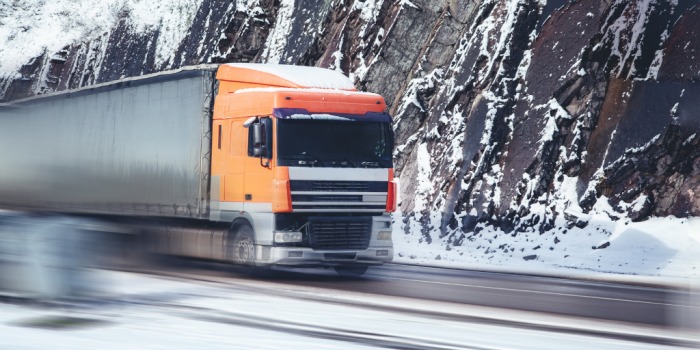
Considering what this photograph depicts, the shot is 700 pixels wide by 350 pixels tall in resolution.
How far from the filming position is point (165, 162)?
14.2 meters

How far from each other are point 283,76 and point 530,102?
10463 mm

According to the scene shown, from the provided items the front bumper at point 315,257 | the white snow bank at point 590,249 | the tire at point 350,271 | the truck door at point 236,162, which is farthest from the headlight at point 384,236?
the white snow bank at point 590,249

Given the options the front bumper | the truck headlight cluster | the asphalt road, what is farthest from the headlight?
the truck headlight cluster

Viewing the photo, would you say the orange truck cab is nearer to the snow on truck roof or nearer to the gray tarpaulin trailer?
the snow on truck roof

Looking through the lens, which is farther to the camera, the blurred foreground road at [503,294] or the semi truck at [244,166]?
the semi truck at [244,166]

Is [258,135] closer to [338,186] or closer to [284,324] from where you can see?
[338,186]

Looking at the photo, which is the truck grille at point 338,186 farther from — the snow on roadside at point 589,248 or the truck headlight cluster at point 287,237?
the snow on roadside at point 589,248

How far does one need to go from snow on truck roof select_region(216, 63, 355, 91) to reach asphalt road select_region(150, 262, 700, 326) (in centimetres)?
339

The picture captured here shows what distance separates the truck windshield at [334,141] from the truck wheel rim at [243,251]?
1761 mm

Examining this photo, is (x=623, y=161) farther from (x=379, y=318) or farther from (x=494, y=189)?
(x=379, y=318)

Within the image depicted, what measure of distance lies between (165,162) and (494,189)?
32.6ft

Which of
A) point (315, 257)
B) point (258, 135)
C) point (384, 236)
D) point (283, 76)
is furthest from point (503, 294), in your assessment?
point (283, 76)

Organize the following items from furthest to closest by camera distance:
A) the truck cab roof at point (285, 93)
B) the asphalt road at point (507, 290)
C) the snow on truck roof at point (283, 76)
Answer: the snow on truck roof at point (283, 76)
the truck cab roof at point (285, 93)
the asphalt road at point (507, 290)

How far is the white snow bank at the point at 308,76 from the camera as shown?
510 inches
